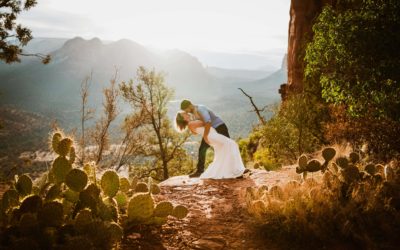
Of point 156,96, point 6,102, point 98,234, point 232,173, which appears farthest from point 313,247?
point 6,102

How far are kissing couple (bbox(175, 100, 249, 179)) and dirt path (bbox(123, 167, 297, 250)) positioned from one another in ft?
2.38

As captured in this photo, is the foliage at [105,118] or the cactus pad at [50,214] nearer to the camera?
the cactus pad at [50,214]

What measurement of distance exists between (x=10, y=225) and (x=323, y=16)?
23.4 ft

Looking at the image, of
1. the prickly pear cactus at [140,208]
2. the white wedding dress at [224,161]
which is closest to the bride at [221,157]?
the white wedding dress at [224,161]

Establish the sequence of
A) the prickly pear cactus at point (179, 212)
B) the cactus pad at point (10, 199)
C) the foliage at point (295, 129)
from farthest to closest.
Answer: the foliage at point (295, 129) → the prickly pear cactus at point (179, 212) → the cactus pad at point (10, 199)

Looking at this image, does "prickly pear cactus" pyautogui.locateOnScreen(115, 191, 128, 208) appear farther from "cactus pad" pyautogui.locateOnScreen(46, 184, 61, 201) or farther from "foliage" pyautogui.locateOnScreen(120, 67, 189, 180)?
"foliage" pyautogui.locateOnScreen(120, 67, 189, 180)

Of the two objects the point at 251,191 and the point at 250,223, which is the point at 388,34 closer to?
the point at 251,191

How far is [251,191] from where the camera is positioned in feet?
19.7

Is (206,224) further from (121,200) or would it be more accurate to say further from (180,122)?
(180,122)

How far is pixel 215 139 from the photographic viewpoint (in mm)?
8570

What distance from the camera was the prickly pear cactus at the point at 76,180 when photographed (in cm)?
405

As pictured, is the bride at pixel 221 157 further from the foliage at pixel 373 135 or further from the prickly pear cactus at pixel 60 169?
the prickly pear cactus at pixel 60 169

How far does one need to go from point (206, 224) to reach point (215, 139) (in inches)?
142

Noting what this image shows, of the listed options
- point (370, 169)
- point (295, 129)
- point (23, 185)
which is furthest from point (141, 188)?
point (295, 129)
